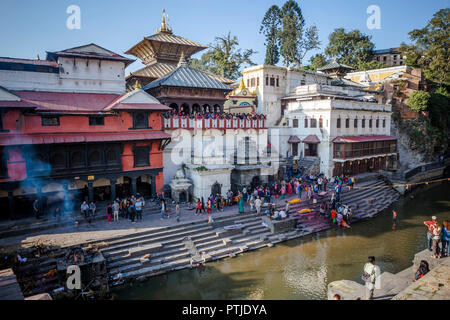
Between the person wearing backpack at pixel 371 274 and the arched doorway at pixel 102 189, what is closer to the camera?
the person wearing backpack at pixel 371 274

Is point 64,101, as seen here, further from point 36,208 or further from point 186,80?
point 186,80

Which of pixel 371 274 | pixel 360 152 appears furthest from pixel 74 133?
pixel 360 152

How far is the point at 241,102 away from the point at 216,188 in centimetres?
1482

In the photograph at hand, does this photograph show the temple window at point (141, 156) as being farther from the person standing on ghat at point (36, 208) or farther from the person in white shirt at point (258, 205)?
the person in white shirt at point (258, 205)

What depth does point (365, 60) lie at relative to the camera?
56.8 metres

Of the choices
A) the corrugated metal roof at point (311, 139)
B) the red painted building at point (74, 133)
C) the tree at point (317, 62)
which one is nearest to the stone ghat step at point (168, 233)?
the red painted building at point (74, 133)

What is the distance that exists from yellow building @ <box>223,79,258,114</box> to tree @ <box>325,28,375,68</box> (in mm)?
32395

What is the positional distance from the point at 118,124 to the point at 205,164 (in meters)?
6.48

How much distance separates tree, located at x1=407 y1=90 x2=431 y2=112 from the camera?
37.8 meters

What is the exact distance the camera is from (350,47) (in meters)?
57.3

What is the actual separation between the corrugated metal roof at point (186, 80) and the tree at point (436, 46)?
125ft

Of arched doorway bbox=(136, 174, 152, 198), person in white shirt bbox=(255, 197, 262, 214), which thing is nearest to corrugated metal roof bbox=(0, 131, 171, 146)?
arched doorway bbox=(136, 174, 152, 198)

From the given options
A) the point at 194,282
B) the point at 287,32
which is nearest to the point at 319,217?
the point at 194,282

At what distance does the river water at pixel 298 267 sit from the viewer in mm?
12062
